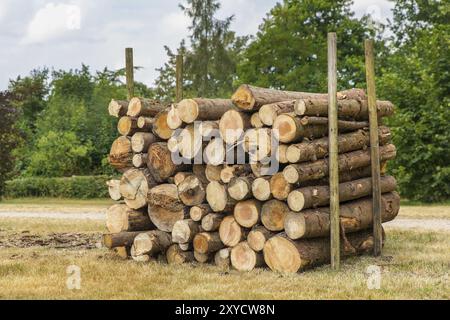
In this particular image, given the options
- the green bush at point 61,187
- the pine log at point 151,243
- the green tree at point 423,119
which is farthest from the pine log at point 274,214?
the green bush at point 61,187

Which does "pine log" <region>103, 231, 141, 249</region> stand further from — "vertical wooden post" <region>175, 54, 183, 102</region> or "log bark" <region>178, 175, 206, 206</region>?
"vertical wooden post" <region>175, 54, 183, 102</region>

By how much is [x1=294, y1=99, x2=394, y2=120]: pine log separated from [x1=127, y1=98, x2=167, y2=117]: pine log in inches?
101

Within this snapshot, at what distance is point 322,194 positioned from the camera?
902 cm

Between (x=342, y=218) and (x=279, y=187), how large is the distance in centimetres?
121

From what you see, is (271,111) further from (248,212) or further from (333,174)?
(248,212)

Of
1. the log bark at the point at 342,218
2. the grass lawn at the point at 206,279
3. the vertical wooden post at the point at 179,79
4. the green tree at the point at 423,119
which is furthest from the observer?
the green tree at the point at 423,119

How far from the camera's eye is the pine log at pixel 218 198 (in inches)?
361

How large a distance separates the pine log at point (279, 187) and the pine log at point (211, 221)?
37.6 inches

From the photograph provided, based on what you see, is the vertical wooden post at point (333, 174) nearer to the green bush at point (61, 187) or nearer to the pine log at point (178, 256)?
the pine log at point (178, 256)

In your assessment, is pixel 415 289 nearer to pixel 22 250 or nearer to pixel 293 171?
pixel 293 171

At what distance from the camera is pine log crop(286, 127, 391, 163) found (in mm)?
8727

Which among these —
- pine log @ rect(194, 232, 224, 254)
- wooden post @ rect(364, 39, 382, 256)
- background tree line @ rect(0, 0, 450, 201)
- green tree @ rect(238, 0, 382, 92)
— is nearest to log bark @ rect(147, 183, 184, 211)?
pine log @ rect(194, 232, 224, 254)

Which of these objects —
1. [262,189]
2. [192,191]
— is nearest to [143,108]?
[192,191]

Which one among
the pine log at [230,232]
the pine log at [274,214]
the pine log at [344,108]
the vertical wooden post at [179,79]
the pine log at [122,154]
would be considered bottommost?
the pine log at [230,232]
